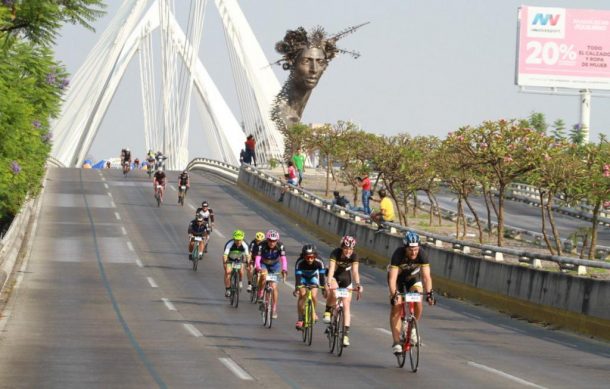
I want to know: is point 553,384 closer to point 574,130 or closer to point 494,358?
point 494,358

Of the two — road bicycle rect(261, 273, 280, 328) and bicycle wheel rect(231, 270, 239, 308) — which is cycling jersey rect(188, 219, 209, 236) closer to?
bicycle wheel rect(231, 270, 239, 308)

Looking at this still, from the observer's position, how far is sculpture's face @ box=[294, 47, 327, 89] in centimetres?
7106

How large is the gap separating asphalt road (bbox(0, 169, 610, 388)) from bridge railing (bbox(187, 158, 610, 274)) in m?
1.27

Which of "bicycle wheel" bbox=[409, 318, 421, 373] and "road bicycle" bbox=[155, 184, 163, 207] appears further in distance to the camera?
"road bicycle" bbox=[155, 184, 163, 207]

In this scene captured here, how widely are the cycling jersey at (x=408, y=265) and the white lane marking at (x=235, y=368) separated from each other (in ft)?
7.64

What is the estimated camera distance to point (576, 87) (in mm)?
98000

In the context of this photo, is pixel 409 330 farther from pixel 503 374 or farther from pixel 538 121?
pixel 538 121

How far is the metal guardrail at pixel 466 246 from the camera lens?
23.5 metres

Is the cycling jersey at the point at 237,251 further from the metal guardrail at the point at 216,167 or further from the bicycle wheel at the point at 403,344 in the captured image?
the metal guardrail at the point at 216,167

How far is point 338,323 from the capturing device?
18.7 metres

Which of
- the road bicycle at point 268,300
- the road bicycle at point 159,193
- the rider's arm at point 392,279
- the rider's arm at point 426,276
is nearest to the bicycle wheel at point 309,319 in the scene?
the road bicycle at point 268,300

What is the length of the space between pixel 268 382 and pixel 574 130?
94.0m

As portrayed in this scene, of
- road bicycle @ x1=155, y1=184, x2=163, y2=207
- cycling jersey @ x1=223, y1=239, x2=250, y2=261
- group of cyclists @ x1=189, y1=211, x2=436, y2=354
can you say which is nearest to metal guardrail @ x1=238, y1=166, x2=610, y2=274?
group of cyclists @ x1=189, y1=211, x2=436, y2=354

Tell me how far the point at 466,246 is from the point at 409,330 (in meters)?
13.4
